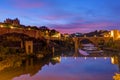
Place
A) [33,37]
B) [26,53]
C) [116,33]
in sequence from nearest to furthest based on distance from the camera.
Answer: [26,53], [33,37], [116,33]

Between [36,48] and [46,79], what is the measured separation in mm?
28927

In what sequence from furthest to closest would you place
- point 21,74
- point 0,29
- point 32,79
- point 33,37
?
point 33,37, point 0,29, point 21,74, point 32,79

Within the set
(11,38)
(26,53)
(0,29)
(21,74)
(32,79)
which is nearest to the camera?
(32,79)

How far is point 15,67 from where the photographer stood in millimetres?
34594

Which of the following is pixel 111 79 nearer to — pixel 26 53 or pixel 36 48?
pixel 26 53

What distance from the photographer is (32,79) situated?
27.6 m

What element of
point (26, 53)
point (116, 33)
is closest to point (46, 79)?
point (26, 53)

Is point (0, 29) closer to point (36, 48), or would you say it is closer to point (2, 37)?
point (2, 37)

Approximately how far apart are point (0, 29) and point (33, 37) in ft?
35.3

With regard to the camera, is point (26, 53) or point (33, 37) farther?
point (33, 37)

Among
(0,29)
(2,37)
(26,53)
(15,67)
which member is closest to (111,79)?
(15,67)

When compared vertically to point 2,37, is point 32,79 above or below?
below

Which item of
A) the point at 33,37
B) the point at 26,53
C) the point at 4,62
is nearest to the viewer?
the point at 4,62

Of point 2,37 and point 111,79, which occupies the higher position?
point 2,37
